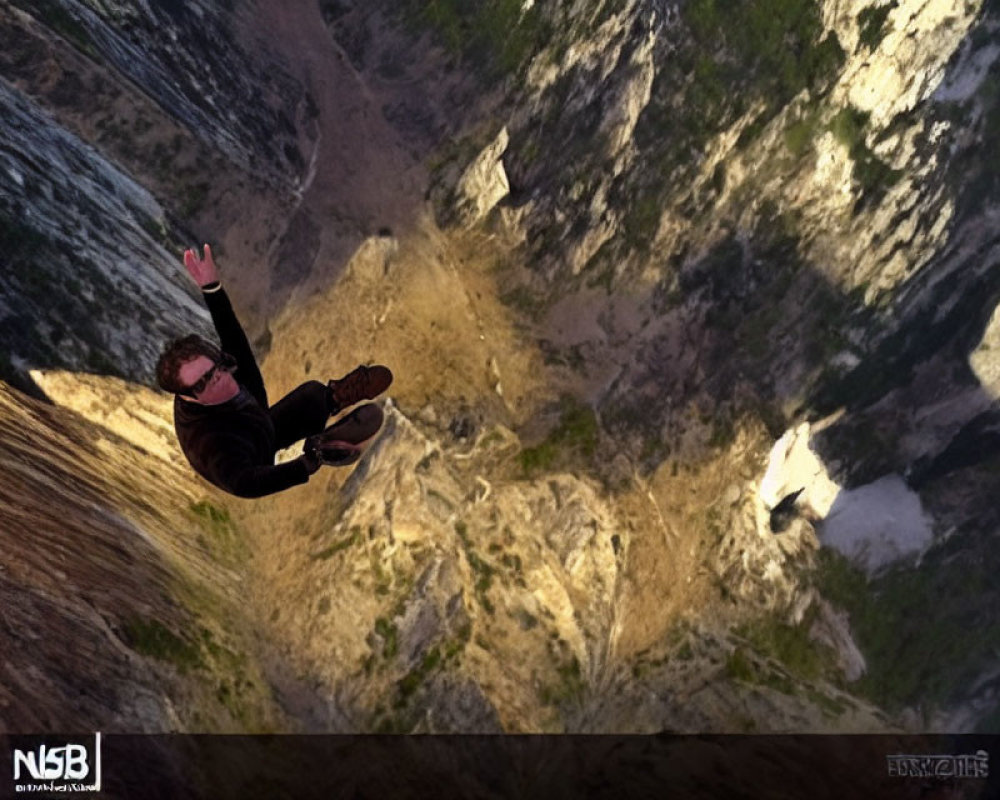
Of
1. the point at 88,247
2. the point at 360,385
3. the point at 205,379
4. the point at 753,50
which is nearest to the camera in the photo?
the point at 205,379

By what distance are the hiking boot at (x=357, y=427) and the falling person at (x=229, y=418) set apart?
0.7 inches

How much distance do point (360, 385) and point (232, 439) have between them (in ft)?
8.60

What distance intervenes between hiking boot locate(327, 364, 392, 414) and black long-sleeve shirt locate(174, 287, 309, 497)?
5.37 feet

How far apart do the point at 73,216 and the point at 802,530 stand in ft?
120

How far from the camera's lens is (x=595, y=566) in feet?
108

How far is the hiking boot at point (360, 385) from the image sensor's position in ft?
42.8

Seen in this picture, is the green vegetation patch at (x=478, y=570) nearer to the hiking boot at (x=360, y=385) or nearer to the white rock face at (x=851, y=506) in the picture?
the white rock face at (x=851, y=506)

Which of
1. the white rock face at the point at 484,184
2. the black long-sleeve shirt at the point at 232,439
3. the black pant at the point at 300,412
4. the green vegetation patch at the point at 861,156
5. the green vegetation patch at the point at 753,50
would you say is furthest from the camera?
the green vegetation patch at the point at 861,156

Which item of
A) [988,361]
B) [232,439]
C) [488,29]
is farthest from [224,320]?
[988,361]

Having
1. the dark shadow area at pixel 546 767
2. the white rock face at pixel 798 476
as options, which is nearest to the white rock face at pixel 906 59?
the white rock face at pixel 798 476

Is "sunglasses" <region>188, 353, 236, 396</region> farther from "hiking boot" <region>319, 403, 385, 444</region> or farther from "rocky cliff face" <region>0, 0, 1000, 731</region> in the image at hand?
"rocky cliff face" <region>0, 0, 1000, 731</region>

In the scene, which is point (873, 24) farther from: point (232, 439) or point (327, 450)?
point (232, 439)

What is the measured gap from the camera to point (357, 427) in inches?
473

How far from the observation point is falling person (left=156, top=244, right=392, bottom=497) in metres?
11.1
